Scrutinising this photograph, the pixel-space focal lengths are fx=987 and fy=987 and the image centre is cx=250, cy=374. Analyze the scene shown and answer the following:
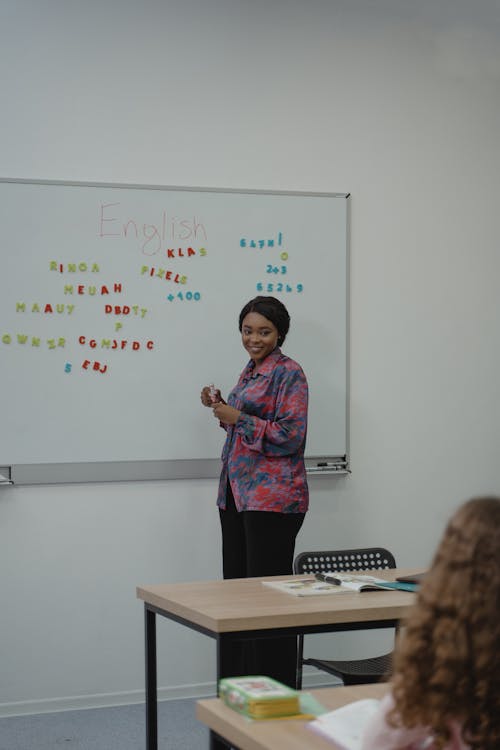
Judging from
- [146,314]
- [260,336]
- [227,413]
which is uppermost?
[146,314]

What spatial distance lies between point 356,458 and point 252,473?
90 centimetres

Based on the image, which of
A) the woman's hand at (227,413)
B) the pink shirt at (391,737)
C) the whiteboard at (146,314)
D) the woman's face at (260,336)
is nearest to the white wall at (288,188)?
the whiteboard at (146,314)

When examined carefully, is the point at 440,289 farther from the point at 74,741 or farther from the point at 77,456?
the point at 74,741

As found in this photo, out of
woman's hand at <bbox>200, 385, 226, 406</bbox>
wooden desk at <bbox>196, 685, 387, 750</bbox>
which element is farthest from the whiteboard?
wooden desk at <bbox>196, 685, 387, 750</bbox>

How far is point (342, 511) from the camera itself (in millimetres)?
4383

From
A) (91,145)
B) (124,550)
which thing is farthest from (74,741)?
(91,145)

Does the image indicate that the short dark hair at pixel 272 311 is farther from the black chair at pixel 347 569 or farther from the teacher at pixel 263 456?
the black chair at pixel 347 569

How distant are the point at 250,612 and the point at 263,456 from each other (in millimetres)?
1411

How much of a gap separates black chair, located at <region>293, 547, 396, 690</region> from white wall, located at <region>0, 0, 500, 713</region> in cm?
100

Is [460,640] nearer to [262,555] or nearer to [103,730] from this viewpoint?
[262,555]

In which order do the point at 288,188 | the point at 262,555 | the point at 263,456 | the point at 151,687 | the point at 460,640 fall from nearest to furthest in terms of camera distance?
the point at 460,640 → the point at 151,687 → the point at 262,555 → the point at 263,456 → the point at 288,188

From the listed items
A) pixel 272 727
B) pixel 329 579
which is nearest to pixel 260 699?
pixel 272 727

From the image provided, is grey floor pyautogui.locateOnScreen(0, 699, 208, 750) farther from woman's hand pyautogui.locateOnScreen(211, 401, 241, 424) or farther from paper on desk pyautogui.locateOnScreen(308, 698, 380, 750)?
paper on desk pyautogui.locateOnScreen(308, 698, 380, 750)

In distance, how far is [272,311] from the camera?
3732 millimetres
